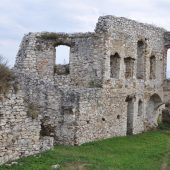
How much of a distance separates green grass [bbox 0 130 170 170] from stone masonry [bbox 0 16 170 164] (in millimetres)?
480

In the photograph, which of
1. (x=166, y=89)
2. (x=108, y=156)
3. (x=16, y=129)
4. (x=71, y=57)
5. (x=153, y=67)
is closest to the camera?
(x=16, y=129)

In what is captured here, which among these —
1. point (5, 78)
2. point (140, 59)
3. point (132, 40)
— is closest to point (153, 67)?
point (140, 59)

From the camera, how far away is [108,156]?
55.3 feet

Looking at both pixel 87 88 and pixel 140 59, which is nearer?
pixel 87 88

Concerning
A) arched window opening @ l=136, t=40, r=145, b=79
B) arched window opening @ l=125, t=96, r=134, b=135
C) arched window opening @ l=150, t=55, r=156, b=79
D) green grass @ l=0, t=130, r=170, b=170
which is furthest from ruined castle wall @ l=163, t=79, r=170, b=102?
green grass @ l=0, t=130, r=170, b=170

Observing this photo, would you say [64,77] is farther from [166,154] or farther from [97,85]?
[166,154]

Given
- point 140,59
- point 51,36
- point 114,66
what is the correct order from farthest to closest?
point 140,59 < point 114,66 < point 51,36

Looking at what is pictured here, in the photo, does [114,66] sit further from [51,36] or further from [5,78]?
[5,78]

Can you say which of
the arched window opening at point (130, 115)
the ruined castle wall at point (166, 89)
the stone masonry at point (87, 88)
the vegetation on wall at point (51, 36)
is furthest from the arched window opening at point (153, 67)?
the vegetation on wall at point (51, 36)

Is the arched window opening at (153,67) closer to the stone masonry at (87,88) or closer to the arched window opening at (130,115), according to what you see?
the stone masonry at (87,88)

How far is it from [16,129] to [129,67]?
1051cm

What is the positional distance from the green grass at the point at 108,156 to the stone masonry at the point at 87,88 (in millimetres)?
480

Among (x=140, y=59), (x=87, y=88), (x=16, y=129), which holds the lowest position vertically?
(x=16, y=129)

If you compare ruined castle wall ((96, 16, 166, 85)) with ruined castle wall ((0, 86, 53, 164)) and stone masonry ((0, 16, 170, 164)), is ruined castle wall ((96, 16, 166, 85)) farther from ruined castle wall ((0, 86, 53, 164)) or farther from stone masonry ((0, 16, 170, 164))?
ruined castle wall ((0, 86, 53, 164))
